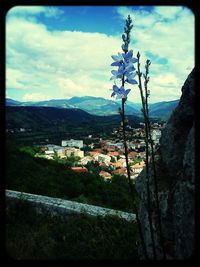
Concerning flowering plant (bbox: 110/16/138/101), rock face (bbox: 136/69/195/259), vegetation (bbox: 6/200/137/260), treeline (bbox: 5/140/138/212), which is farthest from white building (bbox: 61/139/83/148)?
flowering plant (bbox: 110/16/138/101)

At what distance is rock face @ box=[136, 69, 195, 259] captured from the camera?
12.0 ft

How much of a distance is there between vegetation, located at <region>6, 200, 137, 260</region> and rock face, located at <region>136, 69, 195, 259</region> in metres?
0.98

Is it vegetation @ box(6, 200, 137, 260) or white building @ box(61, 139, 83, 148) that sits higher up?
white building @ box(61, 139, 83, 148)

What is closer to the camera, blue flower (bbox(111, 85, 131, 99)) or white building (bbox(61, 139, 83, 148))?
blue flower (bbox(111, 85, 131, 99))

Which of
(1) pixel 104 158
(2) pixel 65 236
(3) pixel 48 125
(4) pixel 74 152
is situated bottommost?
(1) pixel 104 158

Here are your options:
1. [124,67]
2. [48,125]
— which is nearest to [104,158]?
[48,125]

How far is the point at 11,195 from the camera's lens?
8.53m

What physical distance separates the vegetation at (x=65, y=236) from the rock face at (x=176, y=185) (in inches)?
38.5

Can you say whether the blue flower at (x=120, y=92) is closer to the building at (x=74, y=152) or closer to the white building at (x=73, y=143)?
the building at (x=74, y=152)

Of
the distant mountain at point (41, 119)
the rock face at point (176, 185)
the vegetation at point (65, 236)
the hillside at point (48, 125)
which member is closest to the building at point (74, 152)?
the hillside at point (48, 125)

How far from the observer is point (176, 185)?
416 cm

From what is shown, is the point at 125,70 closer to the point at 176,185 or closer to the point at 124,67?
the point at 124,67

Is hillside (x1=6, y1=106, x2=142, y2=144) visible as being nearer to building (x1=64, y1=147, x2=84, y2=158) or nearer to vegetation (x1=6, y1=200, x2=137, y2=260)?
building (x1=64, y1=147, x2=84, y2=158)

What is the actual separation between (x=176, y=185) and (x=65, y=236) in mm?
2739
